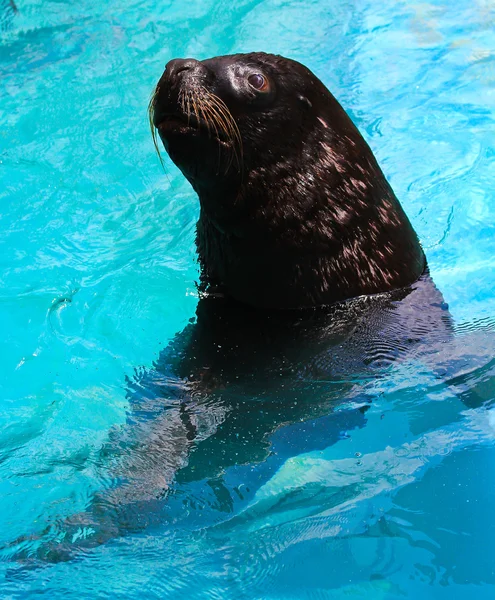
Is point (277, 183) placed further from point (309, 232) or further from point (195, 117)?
point (195, 117)

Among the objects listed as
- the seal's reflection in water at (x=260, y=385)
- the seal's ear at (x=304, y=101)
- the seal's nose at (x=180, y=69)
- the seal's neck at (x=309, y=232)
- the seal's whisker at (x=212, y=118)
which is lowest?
the seal's reflection in water at (x=260, y=385)

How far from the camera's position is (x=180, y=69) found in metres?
3.17

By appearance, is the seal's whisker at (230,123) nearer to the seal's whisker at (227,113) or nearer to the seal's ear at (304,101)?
the seal's whisker at (227,113)

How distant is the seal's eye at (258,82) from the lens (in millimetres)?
3344

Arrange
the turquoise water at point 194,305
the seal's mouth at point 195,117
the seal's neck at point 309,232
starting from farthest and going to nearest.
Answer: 1. the seal's neck at point 309,232
2. the seal's mouth at point 195,117
3. the turquoise water at point 194,305

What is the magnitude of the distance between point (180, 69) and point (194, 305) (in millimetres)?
1774

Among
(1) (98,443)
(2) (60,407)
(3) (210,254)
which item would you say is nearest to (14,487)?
(1) (98,443)

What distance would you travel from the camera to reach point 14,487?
3.36 metres

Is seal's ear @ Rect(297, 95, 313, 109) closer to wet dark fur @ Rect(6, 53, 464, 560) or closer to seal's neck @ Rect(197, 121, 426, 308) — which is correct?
wet dark fur @ Rect(6, 53, 464, 560)

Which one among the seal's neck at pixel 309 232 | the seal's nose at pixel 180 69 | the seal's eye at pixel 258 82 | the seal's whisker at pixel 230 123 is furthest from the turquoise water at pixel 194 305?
the seal's nose at pixel 180 69

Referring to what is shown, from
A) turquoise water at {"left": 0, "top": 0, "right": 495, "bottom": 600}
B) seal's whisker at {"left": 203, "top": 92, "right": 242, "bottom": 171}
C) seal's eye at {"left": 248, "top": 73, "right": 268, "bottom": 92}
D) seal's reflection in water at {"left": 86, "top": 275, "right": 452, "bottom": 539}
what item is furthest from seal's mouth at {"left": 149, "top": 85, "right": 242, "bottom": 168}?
turquoise water at {"left": 0, "top": 0, "right": 495, "bottom": 600}

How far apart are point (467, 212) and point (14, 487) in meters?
3.39

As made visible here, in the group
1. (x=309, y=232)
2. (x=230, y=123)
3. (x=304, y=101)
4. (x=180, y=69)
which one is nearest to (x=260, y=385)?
(x=309, y=232)

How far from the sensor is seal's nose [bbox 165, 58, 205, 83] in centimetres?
315
